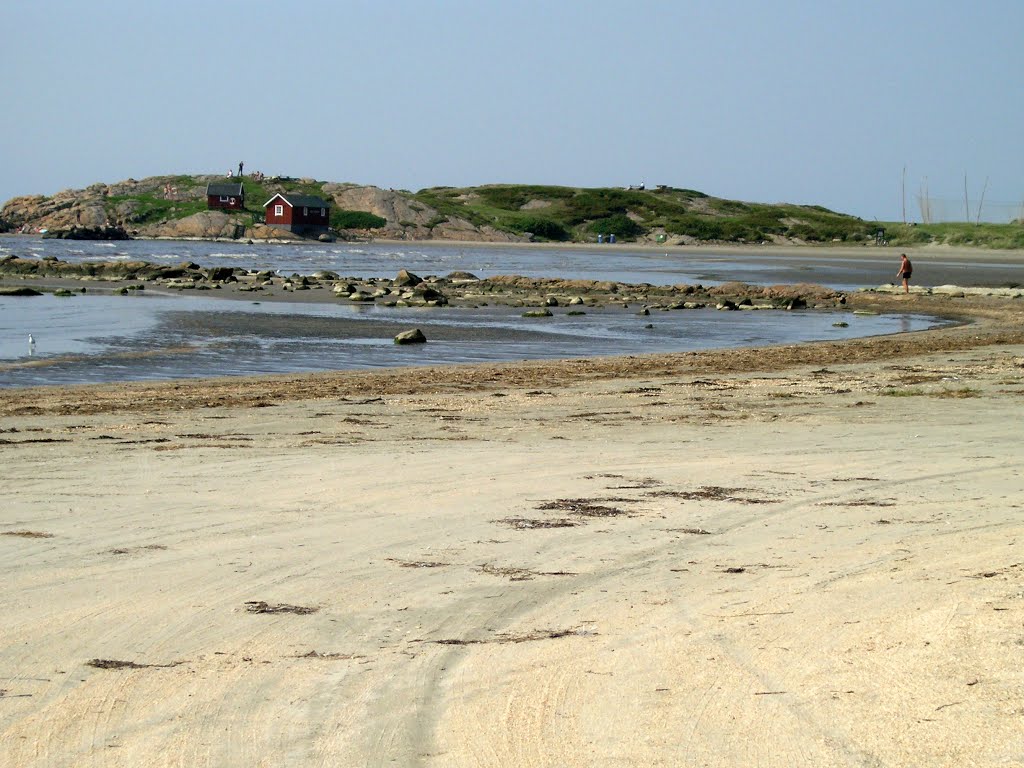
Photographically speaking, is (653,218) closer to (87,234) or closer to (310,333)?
(87,234)

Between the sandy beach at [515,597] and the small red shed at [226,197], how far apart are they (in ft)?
407

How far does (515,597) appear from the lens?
5.70m

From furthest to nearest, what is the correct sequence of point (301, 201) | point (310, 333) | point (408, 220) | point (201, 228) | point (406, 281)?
point (408, 220)
point (301, 201)
point (201, 228)
point (406, 281)
point (310, 333)

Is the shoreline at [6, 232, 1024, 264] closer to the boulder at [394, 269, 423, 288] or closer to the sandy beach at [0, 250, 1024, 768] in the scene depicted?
the boulder at [394, 269, 423, 288]

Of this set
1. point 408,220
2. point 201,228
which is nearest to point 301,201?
point 201,228

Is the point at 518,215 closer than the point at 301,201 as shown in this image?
No

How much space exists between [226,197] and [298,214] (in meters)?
14.5

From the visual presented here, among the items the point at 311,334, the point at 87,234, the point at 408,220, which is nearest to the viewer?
the point at 311,334

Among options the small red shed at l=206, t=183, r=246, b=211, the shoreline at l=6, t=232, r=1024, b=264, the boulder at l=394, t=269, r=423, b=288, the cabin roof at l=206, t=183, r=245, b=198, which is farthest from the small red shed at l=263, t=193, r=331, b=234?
the boulder at l=394, t=269, r=423, b=288

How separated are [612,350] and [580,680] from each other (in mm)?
19294

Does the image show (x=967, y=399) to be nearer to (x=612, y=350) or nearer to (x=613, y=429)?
(x=613, y=429)

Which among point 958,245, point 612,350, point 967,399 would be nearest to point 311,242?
point 958,245

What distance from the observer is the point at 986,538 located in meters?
6.40

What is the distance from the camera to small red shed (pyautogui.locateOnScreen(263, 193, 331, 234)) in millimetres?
120938
